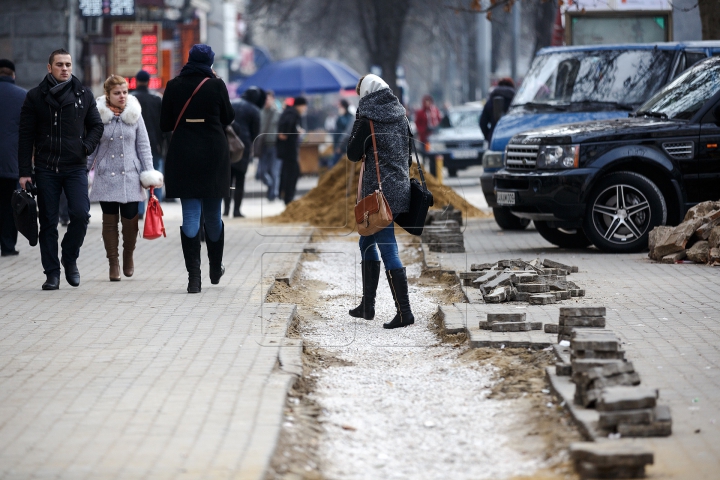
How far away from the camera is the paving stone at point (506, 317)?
7797mm

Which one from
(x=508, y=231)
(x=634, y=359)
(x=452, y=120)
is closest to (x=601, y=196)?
(x=508, y=231)

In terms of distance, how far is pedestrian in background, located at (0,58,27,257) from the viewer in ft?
40.0

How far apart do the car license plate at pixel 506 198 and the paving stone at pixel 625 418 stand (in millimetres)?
8151

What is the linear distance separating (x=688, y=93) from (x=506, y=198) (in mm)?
2200

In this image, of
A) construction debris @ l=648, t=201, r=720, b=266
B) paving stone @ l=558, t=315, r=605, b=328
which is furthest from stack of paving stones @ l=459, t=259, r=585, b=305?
construction debris @ l=648, t=201, r=720, b=266

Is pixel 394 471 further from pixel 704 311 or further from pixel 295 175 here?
pixel 295 175

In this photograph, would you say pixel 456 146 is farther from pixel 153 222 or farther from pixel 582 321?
pixel 582 321

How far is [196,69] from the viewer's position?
954 centimetres

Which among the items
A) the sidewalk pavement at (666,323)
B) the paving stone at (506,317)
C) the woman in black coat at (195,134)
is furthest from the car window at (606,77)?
the paving stone at (506,317)

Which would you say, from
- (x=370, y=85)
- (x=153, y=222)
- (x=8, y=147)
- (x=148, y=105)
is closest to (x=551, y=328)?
(x=370, y=85)

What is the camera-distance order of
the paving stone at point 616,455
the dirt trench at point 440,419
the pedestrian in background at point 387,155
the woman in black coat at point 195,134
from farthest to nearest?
the woman in black coat at point 195,134 < the pedestrian in background at point 387,155 < the dirt trench at point 440,419 < the paving stone at point 616,455

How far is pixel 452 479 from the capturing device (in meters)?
4.91

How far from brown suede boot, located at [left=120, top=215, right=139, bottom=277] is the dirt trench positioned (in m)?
2.21

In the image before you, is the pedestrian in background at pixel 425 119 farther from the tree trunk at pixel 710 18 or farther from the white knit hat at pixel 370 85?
the white knit hat at pixel 370 85
